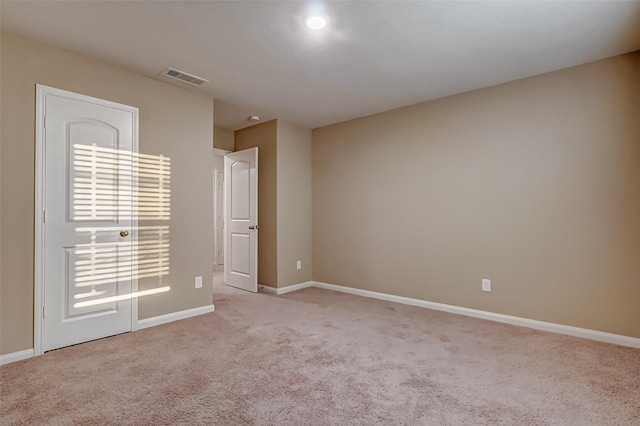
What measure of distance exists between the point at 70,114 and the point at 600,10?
4.13 m

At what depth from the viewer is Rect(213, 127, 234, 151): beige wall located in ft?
16.9

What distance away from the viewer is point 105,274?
117 inches

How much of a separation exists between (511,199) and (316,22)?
2.59 m

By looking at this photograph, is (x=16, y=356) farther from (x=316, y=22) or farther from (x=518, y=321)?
(x=518, y=321)

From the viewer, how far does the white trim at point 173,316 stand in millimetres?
3219

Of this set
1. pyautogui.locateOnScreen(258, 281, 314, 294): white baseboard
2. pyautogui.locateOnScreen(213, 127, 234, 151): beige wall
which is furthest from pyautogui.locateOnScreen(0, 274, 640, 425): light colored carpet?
pyautogui.locateOnScreen(213, 127, 234, 151): beige wall

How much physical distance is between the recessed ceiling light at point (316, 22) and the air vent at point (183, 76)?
1465 millimetres

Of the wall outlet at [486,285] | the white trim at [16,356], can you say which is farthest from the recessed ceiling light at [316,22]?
the white trim at [16,356]

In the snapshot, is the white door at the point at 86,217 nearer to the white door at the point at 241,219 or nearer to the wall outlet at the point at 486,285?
the white door at the point at 241,219

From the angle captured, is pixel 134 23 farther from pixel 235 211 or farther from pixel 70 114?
pixel 235 211

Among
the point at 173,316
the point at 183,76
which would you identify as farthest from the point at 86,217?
the point at 183,76

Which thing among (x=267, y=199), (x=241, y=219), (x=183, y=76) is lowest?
(x=241, y=219)

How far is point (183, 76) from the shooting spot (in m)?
3.24

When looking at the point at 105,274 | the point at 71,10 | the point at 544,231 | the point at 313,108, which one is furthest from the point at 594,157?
the point at 105,274
